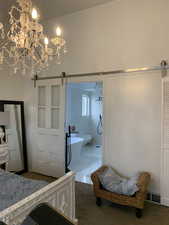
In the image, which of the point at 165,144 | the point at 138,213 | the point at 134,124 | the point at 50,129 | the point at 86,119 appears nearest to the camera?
the point at 138,213

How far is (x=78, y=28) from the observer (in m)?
3.64

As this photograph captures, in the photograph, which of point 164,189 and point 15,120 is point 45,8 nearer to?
point 15,120

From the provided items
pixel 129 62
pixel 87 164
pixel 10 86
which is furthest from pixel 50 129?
pixel 129 62

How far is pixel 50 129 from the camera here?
4.01m

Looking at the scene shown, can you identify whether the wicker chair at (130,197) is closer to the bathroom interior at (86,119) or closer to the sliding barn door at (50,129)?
the sliding barn door at (50,129)

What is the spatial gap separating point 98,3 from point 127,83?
60.6 inches

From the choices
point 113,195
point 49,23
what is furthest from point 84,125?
point 113,195

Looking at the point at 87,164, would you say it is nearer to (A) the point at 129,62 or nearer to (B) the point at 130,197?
(B) the point at 130,197

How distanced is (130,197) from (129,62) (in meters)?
2.10

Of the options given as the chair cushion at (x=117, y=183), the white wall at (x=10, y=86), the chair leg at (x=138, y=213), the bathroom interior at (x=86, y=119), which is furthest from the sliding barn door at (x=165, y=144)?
the white wall at (x=10, y=86)

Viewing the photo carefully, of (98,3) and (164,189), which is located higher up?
(98,3)

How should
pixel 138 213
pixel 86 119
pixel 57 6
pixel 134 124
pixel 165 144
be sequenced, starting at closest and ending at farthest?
pixel 138 213, pixel 165 144, pixel 134 124, pixel 57 6, pixel 86 119

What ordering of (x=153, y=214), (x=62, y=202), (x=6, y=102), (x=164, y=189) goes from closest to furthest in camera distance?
(x=62, y=202) < (x=153, y=214) < (x=164, y=189) < (x=6, y=102)

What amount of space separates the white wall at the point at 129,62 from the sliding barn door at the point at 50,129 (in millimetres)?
804
